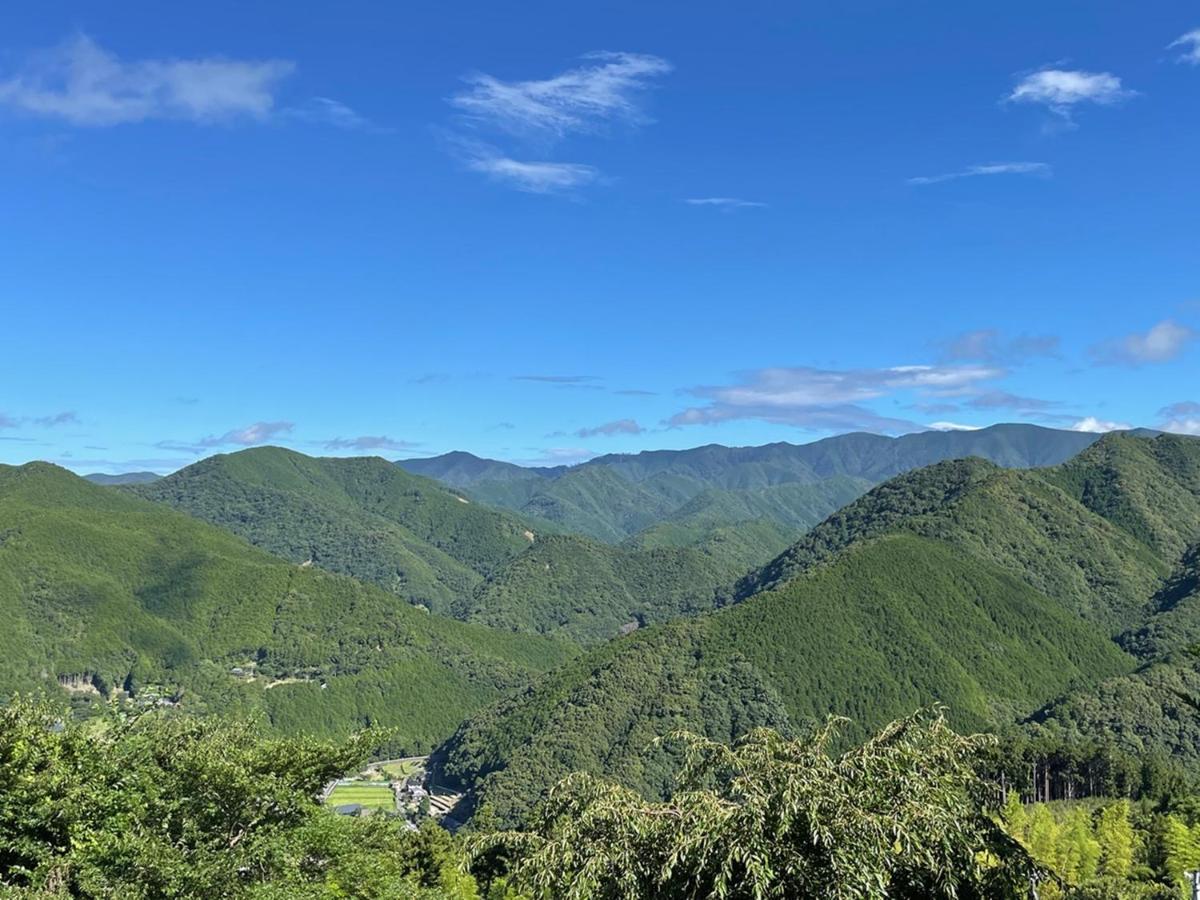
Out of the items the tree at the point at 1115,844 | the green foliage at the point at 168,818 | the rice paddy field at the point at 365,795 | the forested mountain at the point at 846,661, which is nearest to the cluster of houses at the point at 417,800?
the rice paddy field at the point at 365,795

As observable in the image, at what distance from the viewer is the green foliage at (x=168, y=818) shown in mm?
17656

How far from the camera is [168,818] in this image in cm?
1984

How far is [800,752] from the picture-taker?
1122 centimetres

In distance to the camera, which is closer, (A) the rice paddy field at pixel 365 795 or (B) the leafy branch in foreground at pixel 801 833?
(B) the leafy branch in foreground at pixel 801 833

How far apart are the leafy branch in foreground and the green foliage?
5869mm

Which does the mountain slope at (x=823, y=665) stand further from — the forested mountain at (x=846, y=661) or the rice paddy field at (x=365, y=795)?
the rice paddy field at (x=365, y=795)

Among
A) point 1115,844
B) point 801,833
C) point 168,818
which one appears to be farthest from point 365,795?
point 801,833

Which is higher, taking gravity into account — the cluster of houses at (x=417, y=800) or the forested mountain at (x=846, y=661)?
the forested mountain at (x=846, y=661)

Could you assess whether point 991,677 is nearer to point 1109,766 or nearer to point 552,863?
point 1109,766

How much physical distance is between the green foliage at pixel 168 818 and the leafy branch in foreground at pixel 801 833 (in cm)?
587

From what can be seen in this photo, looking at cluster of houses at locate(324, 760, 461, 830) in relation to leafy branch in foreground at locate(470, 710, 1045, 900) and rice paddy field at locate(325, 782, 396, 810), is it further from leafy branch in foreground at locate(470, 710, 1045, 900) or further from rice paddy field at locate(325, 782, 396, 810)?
leafy branch in foreground at locate(470, 710, 1045, 900)

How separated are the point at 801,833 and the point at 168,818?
16.7m

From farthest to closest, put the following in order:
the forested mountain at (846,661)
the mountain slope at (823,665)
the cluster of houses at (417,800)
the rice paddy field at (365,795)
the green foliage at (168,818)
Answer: the rice paddy field at (365,795), the mountain slope at (823,665), the forested mountain at (846,661), the cluster of houses at (417,800), the green foliage at (168,818)

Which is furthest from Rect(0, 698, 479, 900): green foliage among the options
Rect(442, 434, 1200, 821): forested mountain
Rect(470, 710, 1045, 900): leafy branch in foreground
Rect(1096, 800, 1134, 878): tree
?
Rect(442, 434, 1200, 821): forested mountain
